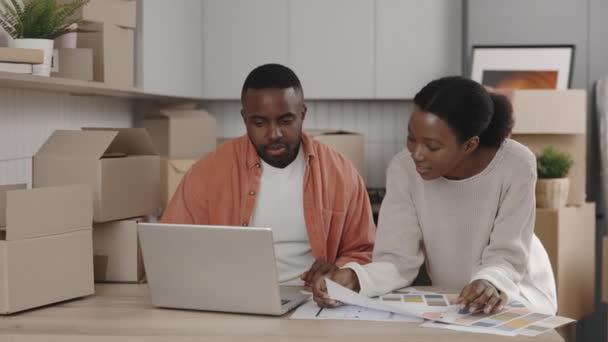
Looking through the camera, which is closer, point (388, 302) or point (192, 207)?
point (388, 302)

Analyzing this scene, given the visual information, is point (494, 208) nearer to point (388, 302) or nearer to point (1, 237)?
Result: point (388, 302)

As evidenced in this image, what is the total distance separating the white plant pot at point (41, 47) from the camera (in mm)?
2393

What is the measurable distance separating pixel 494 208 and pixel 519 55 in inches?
86.6

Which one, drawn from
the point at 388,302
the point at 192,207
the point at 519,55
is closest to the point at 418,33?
the point at 519,55

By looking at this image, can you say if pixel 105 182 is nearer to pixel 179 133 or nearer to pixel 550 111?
pixel 179 133

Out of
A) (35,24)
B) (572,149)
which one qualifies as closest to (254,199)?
(35,24)

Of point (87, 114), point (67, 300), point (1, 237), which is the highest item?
point (87, 114)

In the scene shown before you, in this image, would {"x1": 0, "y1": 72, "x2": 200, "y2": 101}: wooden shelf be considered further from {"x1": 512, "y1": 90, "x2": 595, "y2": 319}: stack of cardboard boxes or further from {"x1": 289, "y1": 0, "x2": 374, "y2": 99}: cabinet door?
{"x1": 512, "y1": 90, "x2": 595, "y2": 319}: stack of cardboard boxes

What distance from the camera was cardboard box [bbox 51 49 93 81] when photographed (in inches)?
107

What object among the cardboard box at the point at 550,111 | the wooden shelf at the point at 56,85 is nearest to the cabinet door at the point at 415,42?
the cardboard box at the point at 550,111

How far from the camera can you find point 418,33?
4191 millimetres

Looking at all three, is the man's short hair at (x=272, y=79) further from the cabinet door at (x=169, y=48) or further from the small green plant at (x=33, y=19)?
the cabinet door at (x=169, y=48)

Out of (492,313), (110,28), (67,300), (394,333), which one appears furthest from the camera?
(110,28)

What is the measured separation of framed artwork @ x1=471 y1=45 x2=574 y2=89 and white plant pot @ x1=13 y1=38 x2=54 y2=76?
2261 millimetres
